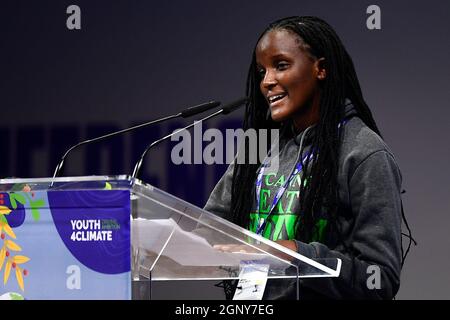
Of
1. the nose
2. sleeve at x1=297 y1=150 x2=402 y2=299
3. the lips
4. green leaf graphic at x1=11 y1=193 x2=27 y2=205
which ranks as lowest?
sleeve at x1=297 y1=150 x2=402 y2=299

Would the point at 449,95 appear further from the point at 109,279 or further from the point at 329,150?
the point at 109,279

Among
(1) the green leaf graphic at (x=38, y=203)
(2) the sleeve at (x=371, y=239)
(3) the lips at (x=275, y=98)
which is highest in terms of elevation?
(3) the lips at (x=275, y=98)

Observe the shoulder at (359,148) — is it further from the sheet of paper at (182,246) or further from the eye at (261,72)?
the sheet of paper at (182,246)

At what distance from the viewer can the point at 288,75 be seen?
208 centimetres

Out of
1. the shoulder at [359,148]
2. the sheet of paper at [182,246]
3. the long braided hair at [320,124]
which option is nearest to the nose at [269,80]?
the long braided hair at [320,124]

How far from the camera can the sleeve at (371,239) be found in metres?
1.74

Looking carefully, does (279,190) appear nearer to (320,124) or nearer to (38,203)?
(320,124)

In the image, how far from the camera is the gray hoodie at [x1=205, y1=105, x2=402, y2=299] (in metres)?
1.74

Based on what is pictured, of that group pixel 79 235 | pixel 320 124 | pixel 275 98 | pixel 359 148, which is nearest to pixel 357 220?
pixel 359 148

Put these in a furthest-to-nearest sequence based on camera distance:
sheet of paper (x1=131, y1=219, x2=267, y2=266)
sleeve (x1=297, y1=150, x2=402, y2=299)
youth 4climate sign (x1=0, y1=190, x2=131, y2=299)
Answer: sleeve (x1=297, y1=150, x2=402, y2=299), sheet of paper (x1=131, y1=219, x2=267, y2=266), youth 4climate sign (x1=0, y1=190, x2=131, y2=299)

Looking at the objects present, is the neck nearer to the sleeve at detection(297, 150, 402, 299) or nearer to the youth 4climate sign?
the sleeve at detection(297, 150, 402, 299)

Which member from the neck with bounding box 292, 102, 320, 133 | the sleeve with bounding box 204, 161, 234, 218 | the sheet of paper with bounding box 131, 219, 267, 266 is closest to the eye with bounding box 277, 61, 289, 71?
the neck with bounding box 292, 102, 320, 133

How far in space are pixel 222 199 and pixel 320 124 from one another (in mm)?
373

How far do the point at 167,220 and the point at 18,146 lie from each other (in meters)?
2.04
